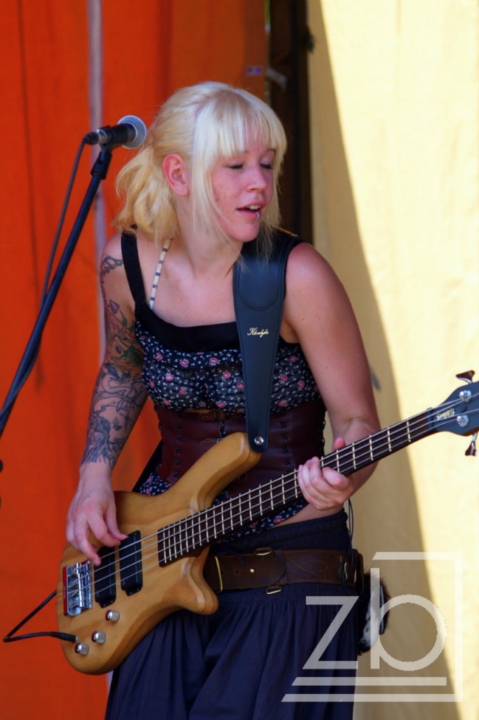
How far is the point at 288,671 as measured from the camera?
2.05 metres

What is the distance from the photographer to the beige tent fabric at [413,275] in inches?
97.6

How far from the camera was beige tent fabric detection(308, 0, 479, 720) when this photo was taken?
2479 millimetres

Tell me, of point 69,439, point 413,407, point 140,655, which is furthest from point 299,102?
point 140,655

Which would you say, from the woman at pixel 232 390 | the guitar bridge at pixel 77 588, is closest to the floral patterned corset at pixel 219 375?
the woman at pixel 232 390

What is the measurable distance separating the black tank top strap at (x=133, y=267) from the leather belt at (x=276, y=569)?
62cm

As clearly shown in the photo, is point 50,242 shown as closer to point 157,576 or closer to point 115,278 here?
point 115,278

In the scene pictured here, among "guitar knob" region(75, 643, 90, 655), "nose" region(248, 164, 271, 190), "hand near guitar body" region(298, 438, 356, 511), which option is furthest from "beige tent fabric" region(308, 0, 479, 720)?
"guitar knob" region(75, 643, 90, 655)

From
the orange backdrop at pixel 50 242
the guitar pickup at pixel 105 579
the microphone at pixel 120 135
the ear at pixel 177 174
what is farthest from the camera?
the orange backdrop at pixel 50 242

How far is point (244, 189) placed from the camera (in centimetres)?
210

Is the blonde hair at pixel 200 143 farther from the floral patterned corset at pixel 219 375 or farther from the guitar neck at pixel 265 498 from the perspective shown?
the guitar neck at pixel 265 498

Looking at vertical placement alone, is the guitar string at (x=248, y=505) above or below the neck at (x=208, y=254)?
below

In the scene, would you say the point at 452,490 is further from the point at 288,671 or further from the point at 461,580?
the point at 288,671

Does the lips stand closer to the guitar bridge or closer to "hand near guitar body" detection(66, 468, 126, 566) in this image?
"hand near guitar body" detection(66, 468, 126, 566)

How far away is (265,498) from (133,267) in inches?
26.1
